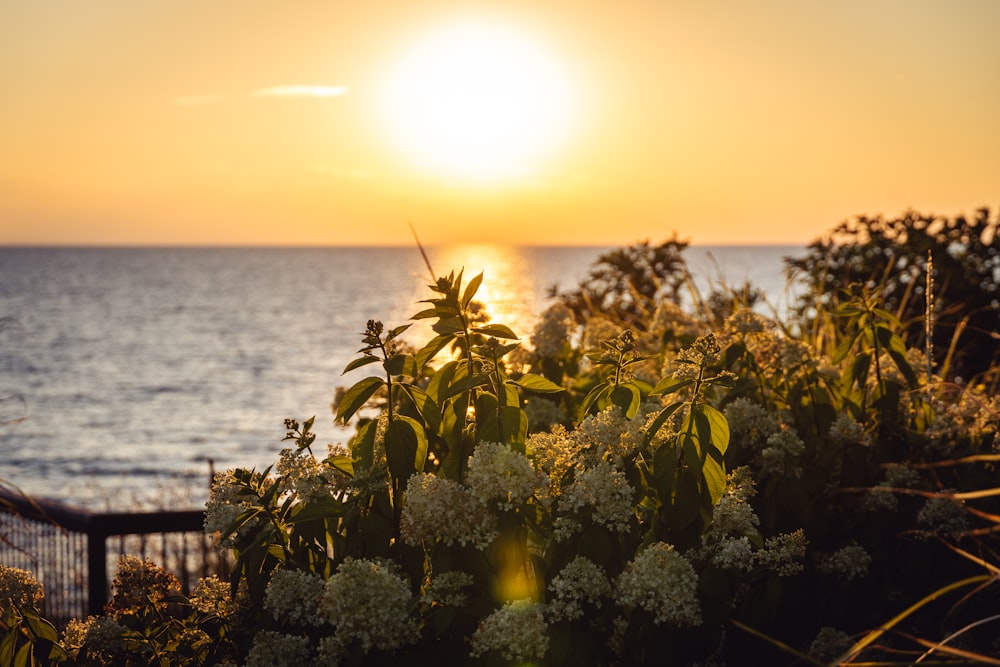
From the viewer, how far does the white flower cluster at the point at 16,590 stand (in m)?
2.54

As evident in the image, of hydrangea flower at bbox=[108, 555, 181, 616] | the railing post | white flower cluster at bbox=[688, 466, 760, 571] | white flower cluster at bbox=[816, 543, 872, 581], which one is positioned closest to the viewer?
white flower cluster at bbox=[688, 466, 760, 571]

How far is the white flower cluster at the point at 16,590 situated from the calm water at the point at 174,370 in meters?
0.69

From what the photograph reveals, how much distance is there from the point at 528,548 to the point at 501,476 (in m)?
0.42

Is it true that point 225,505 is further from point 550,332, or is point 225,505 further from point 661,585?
point 550,332

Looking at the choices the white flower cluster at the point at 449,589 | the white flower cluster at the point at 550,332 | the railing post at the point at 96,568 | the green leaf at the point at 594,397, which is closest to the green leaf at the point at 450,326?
the green leaf at the point at 594,397

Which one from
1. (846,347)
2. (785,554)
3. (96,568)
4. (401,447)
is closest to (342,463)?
(401,447)

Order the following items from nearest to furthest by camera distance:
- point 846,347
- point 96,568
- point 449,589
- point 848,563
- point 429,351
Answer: point 449,589, point 429,351, point 848,563, point 846,347, point 96,568

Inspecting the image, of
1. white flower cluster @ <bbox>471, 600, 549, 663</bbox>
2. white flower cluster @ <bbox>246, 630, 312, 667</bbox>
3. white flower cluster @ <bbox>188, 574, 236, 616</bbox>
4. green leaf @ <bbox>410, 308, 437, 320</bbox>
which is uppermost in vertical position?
green leaf @ <bbox>410, 308, 437, 320</bbox>

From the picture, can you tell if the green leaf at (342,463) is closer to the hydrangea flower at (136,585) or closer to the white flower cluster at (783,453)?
the hydrangea flower at (136,585)

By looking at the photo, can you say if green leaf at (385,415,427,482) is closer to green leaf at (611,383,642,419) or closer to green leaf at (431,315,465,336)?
green leaf at (431,315,465,336)

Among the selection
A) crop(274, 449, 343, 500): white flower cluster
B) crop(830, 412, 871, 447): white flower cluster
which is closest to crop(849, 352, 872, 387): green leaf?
crop(830, 412, 871, 447): white flower cluster

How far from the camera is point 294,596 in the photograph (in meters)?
2.27

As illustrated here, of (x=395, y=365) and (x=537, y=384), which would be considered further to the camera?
(x=537, y=384)

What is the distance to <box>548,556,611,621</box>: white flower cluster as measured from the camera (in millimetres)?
2125
